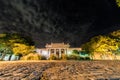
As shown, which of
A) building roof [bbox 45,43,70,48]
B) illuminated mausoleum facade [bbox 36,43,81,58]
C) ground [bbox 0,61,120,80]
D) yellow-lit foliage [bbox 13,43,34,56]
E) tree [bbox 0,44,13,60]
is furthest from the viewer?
building roof [bbox 45,43,70,48]

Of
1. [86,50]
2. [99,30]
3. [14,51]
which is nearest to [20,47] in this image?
[14,51]

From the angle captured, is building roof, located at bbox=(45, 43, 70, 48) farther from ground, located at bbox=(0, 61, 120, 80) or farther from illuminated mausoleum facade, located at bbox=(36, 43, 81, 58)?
ground, located at bbox=(0, 61, 120, 80)

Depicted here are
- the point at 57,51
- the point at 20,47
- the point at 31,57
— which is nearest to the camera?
the point at 31,57

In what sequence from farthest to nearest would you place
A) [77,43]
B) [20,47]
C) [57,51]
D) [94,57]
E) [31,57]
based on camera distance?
[77,43], [57,51], [94,57], [20,47], [31,57]

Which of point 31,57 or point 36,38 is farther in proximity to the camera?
point 36,38

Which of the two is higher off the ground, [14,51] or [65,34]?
[65,34]

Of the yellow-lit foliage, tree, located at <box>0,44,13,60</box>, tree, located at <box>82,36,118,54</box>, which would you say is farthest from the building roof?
tree, located at <box>0,44,13,60</box>

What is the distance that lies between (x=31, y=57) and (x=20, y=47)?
5085 mm

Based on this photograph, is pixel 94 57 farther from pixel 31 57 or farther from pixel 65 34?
pixel 65 34

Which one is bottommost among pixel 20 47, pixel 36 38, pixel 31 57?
pixel 31 57

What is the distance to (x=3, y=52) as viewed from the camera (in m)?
34.2

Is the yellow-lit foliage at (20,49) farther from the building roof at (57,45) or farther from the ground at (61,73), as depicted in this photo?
the ground at (61,73)

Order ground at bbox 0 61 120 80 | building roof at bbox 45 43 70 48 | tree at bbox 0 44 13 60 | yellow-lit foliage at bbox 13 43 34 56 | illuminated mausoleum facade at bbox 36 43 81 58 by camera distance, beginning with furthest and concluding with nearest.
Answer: building roof at bbox 45 43 70 48, illuminated mausoleum facade at bbox 36 43 81 58, tree at bbox 0 44 13 60, yellow-lit foliage at bbox 13 43 34 56, ground at bbox 0 61 120 80

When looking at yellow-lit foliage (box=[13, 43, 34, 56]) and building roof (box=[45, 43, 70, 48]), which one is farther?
building roof (box=[45, 43, 70, 48])
